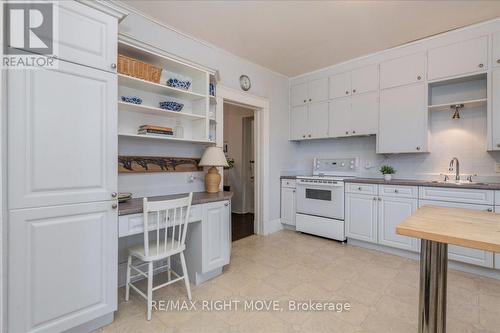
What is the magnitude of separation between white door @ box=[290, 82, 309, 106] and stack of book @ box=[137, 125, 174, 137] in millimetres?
2549

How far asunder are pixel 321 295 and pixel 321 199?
1.71m

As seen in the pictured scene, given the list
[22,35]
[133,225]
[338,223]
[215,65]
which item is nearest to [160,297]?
[133,225]

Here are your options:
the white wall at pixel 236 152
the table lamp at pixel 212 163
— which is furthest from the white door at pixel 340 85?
the table lamp at pixel 212 163

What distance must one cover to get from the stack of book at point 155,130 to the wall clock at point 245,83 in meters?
1.51

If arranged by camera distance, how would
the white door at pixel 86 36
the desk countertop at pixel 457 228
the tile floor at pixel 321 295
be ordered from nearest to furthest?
the desk countertop at pixel 457 228 < the white door at pixel 86 36 < the tile floor at pixel 321 295

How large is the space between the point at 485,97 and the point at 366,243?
7.32ft

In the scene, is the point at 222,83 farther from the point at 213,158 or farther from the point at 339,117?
the point at 339,117

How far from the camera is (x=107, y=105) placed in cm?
174

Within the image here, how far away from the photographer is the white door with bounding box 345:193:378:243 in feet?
10.5

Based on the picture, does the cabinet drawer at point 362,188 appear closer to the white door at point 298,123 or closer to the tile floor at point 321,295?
the tile floor at point 321,295

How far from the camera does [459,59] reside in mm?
2811

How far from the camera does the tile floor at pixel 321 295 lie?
5.74 ft

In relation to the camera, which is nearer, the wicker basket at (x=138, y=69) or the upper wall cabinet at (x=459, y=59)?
the wicker basket at (x=138, y=69)

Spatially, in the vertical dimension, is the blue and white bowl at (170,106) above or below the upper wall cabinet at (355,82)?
below
